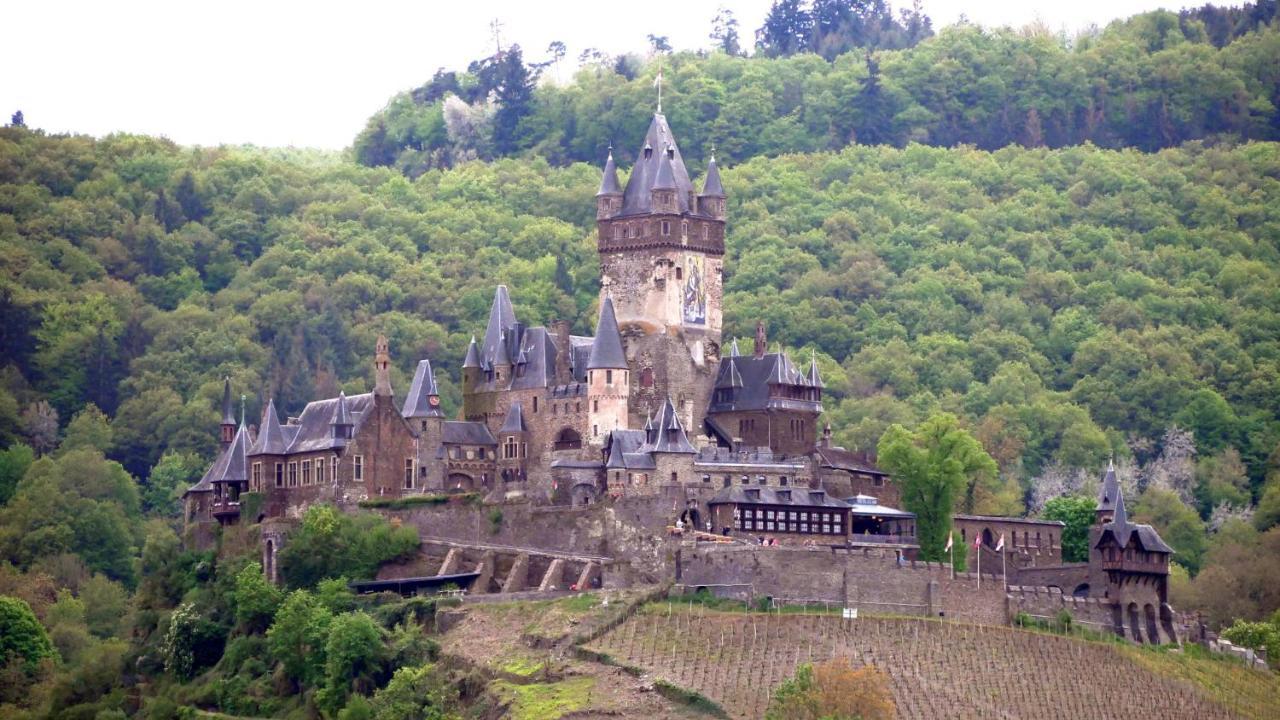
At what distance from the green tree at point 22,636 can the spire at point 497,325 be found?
21230 mm

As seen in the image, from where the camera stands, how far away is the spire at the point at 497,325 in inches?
4365

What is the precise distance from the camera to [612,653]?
93312mm

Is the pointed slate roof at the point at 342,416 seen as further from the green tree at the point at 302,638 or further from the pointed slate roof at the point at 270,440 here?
the green tree at the point at 302,638

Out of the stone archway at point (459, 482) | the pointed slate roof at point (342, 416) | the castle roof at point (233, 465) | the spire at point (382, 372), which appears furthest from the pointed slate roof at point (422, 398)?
the castle roof at point (233, 465)

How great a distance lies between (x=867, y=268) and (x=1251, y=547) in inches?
1458

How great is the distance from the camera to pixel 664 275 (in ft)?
363

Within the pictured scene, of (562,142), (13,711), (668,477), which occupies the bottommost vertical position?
(13,711)

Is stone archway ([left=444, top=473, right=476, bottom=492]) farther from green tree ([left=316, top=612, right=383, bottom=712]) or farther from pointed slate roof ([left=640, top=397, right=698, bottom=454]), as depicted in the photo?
green tree ([left=316, top=612, right=383, bottom=712])

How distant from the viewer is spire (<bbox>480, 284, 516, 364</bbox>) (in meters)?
111

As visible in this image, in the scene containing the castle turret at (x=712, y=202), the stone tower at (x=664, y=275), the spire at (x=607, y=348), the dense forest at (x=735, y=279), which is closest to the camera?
the spire at (x=607, y=348)

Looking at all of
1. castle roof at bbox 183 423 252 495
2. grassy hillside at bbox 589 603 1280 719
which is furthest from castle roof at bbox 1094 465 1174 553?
castle roof at bbox 183 423 252 495

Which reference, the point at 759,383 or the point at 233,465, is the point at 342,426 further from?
the point at 759,383

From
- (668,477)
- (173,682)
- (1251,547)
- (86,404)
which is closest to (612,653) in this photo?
(668,477)

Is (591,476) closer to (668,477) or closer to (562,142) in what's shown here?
(668,477)
